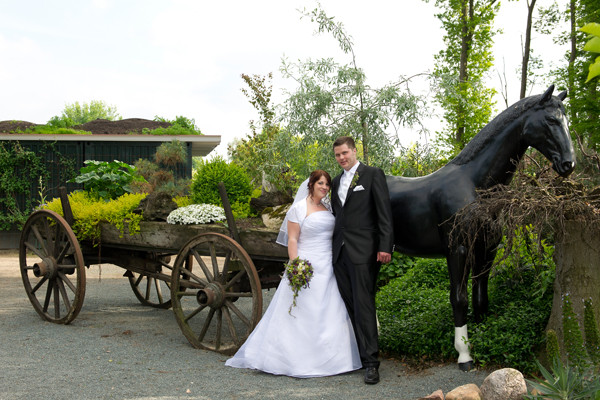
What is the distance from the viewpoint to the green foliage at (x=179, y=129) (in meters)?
15.5

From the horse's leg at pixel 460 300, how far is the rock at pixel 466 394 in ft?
2.15

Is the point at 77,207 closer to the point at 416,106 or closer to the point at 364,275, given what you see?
the point at 364,275

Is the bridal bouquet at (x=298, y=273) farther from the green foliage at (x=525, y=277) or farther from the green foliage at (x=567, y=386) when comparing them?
the green foliage at (x=567, y=386)

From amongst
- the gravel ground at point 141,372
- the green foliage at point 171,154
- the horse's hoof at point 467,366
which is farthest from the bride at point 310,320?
the green foliage at point 171,154

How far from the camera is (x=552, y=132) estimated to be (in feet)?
12.4

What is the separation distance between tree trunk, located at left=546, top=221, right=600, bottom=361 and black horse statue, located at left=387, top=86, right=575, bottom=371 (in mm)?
519

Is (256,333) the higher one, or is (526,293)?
(526,293)

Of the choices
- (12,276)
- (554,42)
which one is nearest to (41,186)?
(12,276)

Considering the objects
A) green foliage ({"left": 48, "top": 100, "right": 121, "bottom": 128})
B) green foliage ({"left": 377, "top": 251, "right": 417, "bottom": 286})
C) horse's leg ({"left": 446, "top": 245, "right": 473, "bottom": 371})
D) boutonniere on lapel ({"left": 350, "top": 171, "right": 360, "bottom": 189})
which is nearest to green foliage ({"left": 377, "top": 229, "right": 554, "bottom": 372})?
horse's leg ({"left": 446, "top": 245, "right": 473, "bottom": 371})

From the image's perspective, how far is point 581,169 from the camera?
13.9 feet

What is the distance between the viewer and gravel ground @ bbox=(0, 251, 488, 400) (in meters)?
4.07

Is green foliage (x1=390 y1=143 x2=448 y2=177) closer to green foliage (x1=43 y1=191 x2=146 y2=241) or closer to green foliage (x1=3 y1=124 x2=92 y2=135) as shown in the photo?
green foliage (x1=43 y1=191 x2=146 y2=241)

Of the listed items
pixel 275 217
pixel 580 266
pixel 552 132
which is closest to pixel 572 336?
pixel 580 266

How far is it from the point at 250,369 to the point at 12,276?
873 centimetres
